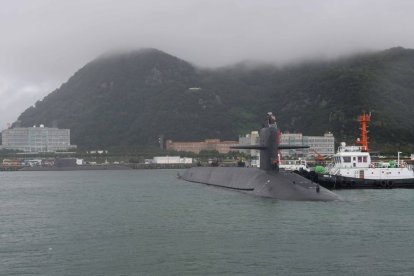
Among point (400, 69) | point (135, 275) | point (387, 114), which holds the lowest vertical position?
point (135, 275)

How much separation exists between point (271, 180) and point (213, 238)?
69.8ft

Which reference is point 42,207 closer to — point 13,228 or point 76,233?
point 13,228

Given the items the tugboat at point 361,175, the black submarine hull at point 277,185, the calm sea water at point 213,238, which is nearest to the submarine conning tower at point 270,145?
the black submarine hull at point 277,185

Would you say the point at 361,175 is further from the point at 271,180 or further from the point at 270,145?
the point at 271,180

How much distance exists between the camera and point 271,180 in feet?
177

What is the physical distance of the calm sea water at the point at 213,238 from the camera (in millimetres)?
26975

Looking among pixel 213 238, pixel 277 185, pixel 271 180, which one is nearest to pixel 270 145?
pixel 271 180

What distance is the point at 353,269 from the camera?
86.2ft

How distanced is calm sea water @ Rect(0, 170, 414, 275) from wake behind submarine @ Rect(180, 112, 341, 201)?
181 cm

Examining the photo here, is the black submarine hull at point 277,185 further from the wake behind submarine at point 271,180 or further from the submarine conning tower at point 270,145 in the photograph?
the submarine conning tower at point 270,145

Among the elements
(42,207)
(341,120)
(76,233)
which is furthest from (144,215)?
(341,120)

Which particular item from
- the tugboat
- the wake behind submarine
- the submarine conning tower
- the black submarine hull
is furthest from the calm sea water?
the tugboat

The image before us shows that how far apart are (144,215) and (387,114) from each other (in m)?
121

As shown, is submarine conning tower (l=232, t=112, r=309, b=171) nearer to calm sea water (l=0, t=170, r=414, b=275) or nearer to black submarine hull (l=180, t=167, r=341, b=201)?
black submarine hull (l=180, t=167, r=341, b=201)
